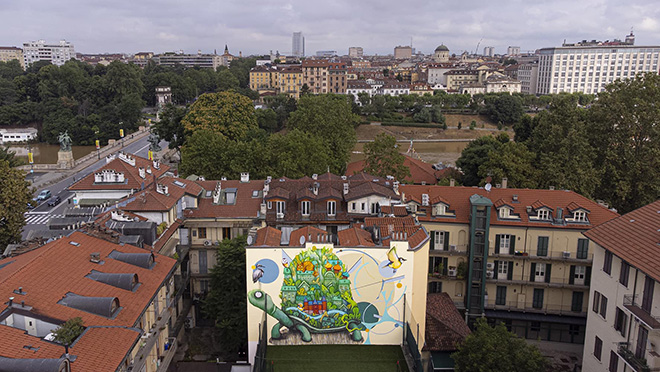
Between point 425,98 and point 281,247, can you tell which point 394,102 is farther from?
point 281,247

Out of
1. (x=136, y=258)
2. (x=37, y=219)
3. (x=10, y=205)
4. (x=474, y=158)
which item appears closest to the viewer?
(x=136, y=258)

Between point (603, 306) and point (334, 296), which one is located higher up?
point (334, 296)

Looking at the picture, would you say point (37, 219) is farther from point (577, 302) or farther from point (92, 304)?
point (577, 302)

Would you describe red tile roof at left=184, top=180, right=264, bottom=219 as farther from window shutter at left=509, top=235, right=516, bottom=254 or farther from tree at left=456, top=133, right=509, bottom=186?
tree at left=456, top=133, right=509, bottom=186

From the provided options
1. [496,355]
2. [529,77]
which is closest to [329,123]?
[496,355]

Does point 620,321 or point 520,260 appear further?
point 520,260

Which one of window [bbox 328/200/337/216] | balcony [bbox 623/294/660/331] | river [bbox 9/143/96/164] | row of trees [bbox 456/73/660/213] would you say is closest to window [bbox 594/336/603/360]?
balcony [bbox 623/294/660/331]

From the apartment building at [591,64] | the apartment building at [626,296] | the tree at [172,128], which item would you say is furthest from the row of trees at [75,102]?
the apartment building at [591,64]

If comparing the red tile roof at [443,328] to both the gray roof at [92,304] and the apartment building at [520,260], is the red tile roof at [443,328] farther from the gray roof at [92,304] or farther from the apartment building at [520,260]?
the gray roof at [92,304]
